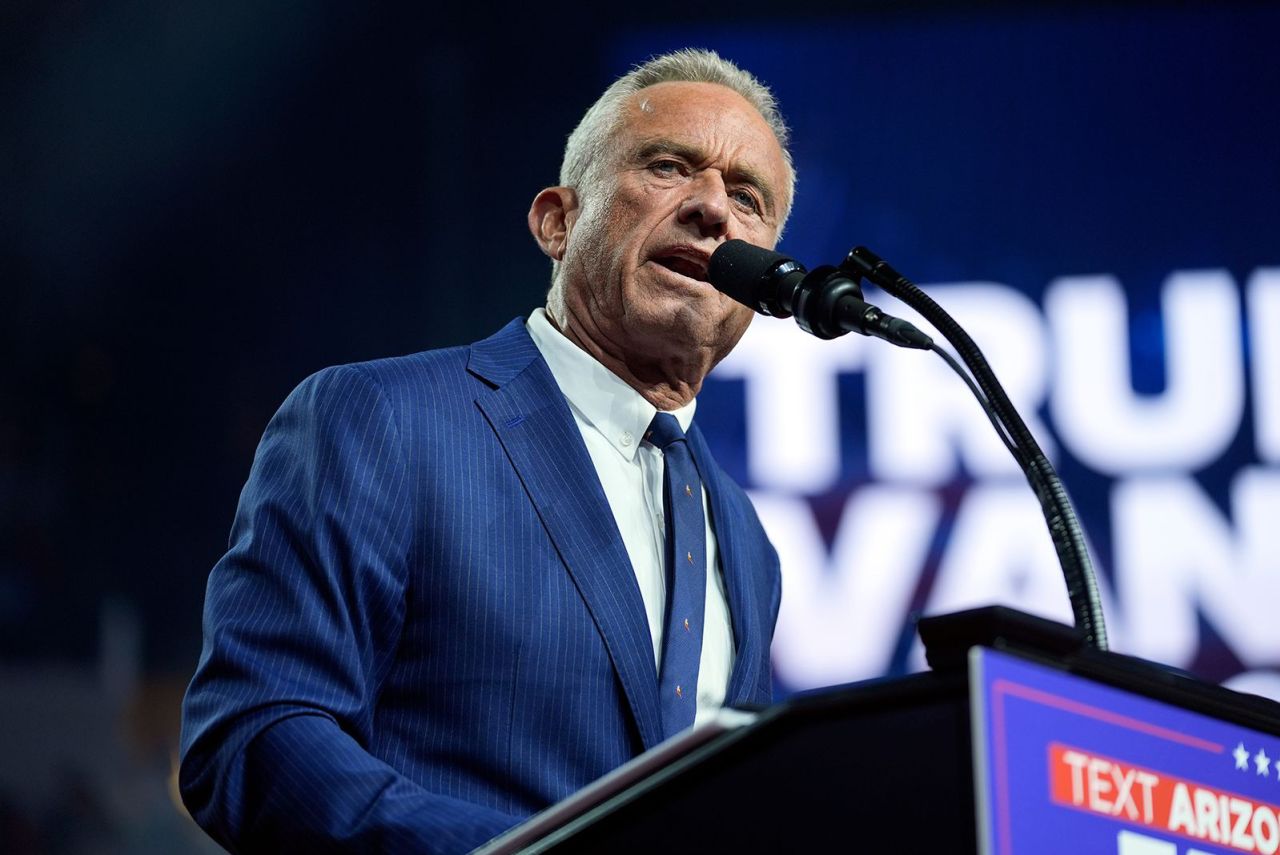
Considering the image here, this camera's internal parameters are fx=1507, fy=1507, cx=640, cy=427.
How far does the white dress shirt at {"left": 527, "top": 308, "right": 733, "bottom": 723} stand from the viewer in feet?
5.23

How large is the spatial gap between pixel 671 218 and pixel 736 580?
43 centimetres

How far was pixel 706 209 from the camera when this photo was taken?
5.74 ft

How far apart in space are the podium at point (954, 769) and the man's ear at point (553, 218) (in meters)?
1.15

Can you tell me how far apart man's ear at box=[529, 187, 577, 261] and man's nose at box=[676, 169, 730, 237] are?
0.21 metres

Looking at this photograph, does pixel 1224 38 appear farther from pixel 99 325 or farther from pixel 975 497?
pixel 99 325

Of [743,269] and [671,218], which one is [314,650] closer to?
[743,269]

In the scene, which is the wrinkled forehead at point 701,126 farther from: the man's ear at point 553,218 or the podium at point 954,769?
the podium at point 954,769

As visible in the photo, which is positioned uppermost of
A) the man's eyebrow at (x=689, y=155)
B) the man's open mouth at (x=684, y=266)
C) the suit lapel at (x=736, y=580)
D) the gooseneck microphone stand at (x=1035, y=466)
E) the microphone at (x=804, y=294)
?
the man's eyebrow at (x=689, y=155)

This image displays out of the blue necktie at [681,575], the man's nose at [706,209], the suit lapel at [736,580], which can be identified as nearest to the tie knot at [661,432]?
the blue necktie at [681,575]

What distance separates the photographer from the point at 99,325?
360cm

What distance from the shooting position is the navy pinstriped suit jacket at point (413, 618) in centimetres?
121

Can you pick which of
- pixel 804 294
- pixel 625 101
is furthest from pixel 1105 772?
pixel 625 101

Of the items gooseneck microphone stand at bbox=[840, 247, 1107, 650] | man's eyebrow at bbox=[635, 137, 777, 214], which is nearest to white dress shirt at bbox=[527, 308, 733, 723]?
man's eyebrow at bbox=[635, 137, 777, 214]

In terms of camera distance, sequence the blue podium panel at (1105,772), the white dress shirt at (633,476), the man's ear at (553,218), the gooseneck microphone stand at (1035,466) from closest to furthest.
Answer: the blue podium panel at (1105,772) → the gooseneck microphone stand at (1035,466) → the white dress shirt at (633,476) → the man's ear at (553,218)
